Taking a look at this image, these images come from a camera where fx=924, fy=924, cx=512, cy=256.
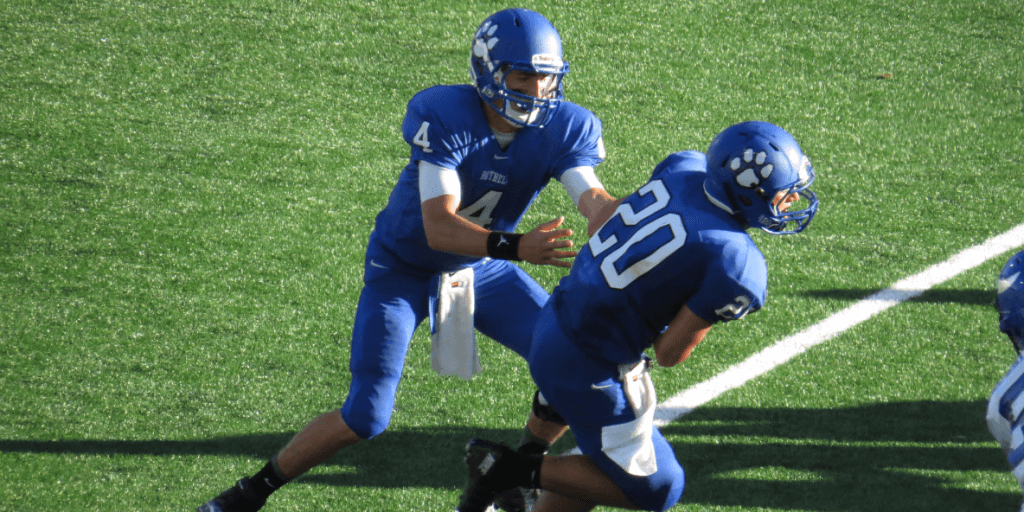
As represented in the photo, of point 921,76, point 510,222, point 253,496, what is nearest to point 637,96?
point 921,76

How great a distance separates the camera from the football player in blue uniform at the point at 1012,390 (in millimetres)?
2701

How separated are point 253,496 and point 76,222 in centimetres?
270

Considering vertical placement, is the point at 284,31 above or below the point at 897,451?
above

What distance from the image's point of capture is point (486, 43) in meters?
3.46

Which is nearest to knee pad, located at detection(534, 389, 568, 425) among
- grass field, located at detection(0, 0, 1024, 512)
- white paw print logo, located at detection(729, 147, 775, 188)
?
grass field, located at detection(0, 0, 1024, 512)

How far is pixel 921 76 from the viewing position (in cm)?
756

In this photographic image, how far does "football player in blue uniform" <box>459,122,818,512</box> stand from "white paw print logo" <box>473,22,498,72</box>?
719 millimetres

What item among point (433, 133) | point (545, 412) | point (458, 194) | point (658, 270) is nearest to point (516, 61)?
point (433, 133)

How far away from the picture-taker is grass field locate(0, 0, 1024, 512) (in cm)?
420

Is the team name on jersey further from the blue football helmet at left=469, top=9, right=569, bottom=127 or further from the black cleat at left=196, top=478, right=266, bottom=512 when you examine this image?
the black cleat at left=196, top=478, right=266, bottom=512

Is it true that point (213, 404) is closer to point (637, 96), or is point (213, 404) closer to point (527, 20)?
point (527, 20)

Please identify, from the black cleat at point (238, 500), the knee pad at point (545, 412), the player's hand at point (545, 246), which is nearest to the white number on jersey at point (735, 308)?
the player's hand at point (545, 246)

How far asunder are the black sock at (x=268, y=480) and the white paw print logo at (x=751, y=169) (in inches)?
81.5

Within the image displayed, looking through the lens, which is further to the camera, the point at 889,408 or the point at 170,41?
the point at 170,41
